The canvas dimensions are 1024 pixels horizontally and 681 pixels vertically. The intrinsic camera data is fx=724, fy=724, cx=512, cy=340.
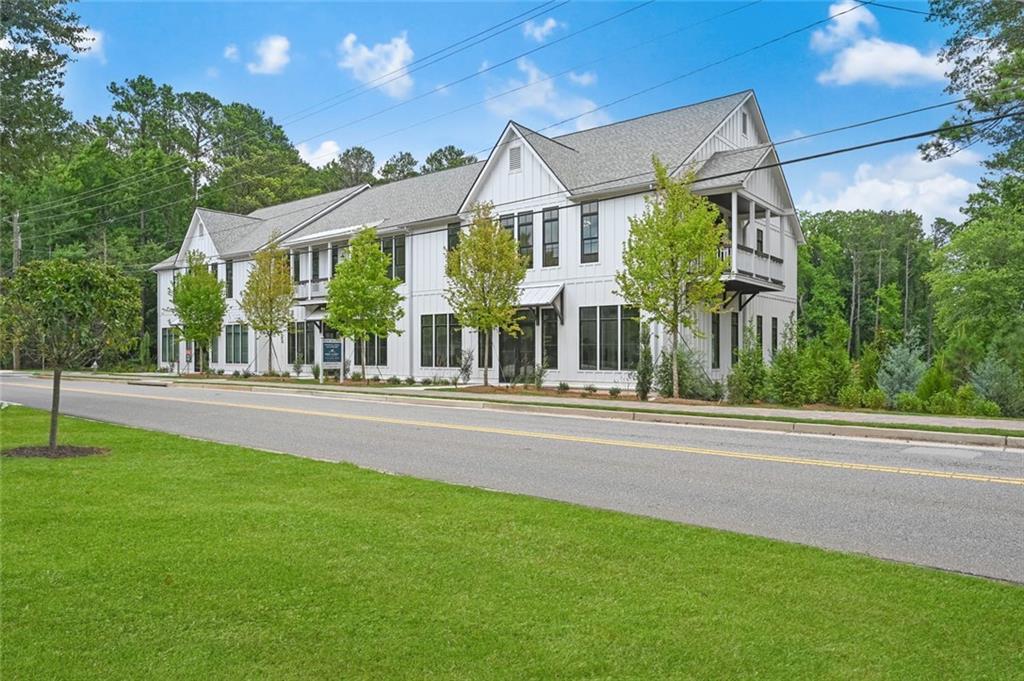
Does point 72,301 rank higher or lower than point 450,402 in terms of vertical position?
higher

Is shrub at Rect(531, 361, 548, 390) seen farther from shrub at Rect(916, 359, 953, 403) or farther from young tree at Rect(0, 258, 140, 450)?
young tree at Rect(0, 258, 140, 450)

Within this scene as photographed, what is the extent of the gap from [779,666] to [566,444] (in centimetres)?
856

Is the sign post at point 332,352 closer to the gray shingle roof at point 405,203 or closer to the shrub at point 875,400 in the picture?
the gray shingle roof at point 405,203

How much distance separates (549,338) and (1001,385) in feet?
46.9

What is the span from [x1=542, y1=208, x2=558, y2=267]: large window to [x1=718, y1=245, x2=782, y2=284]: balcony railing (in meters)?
6.18

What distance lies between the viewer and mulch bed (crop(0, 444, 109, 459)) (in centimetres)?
991

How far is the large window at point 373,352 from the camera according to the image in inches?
1316

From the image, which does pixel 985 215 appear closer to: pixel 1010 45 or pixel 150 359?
pixel 1010 45

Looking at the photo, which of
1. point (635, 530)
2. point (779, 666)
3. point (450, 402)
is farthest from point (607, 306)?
point (779, 666)

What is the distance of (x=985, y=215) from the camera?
42219 millimetres

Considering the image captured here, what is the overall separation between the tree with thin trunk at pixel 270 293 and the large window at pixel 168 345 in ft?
47.6

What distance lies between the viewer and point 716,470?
956 cm

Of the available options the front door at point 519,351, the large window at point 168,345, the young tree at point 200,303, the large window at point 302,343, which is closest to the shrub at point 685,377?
the front door at point 519,351

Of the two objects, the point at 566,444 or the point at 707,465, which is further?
the point at 566,444
